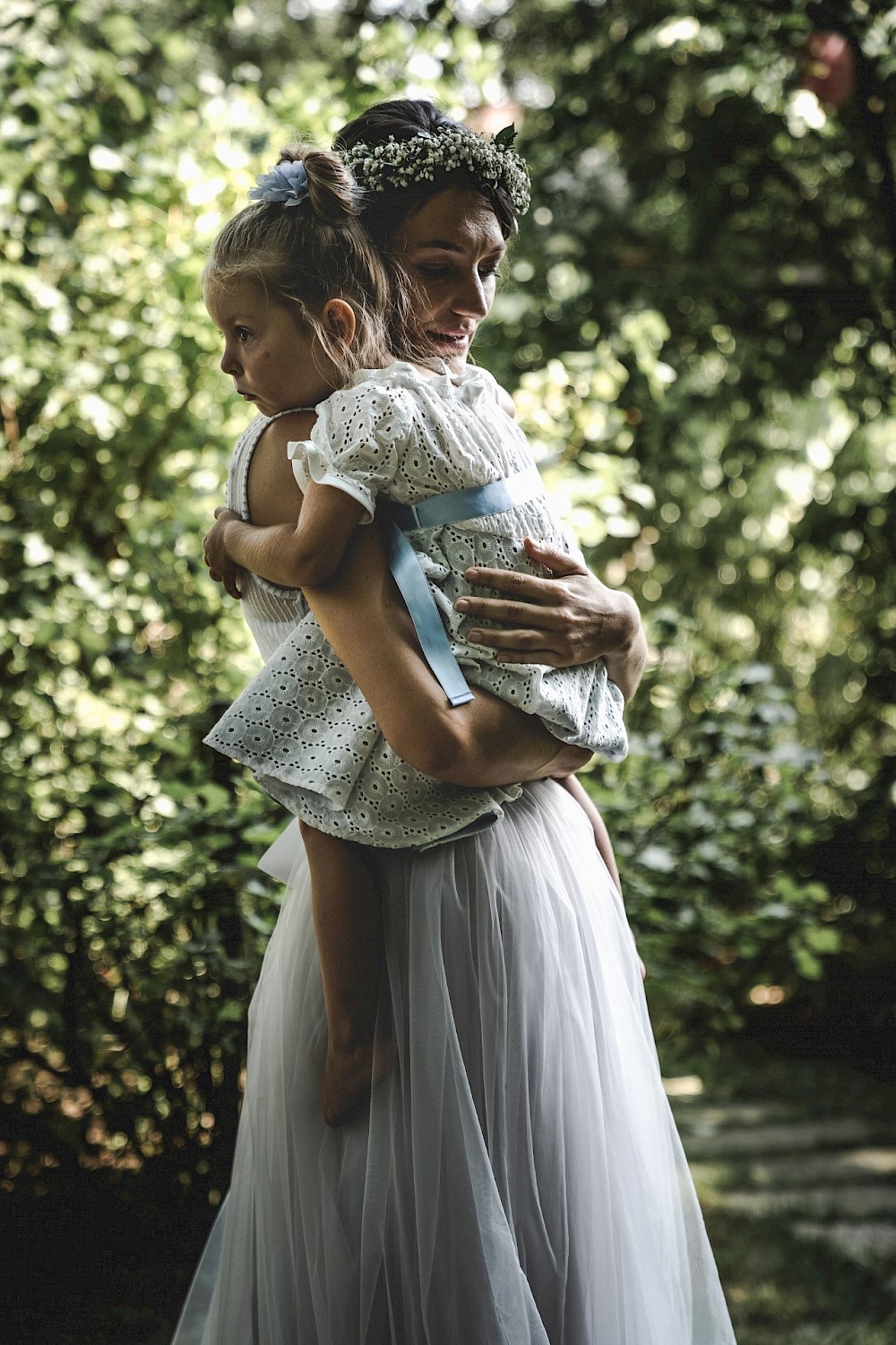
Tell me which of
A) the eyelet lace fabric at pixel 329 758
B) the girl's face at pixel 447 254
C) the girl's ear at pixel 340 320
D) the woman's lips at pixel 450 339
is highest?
the girl's face at pixel 447 254

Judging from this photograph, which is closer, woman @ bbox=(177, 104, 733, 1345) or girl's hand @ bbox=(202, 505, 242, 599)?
woman @ bbox=(177, 104, 733, 1345)

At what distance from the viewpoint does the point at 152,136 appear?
291 centimetres

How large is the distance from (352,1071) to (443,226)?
1018mm

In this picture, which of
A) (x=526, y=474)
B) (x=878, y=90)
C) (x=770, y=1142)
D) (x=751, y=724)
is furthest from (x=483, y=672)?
(x=770, y=1142)

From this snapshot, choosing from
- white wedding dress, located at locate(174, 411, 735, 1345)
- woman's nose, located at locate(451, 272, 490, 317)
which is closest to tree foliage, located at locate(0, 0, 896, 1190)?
white wedding dress, located at locate(174, 411, 735, 1345)

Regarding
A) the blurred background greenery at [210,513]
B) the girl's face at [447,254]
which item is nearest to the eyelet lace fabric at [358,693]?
the girl's face at [447,254]

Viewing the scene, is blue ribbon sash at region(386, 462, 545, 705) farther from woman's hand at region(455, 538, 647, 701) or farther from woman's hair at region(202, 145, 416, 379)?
woman's hair at region(202, 145, 416, 379)

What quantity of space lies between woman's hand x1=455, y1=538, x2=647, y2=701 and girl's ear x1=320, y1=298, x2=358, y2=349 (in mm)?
307

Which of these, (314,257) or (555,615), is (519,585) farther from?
(314,257)

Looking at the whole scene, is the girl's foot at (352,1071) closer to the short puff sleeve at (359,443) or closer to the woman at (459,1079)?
the woman at (459,1079)

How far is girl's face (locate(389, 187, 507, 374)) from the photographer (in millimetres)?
1408

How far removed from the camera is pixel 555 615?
52.9 inches

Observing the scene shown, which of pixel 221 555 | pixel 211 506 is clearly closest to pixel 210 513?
pixel 211 506

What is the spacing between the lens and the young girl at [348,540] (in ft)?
4.20
